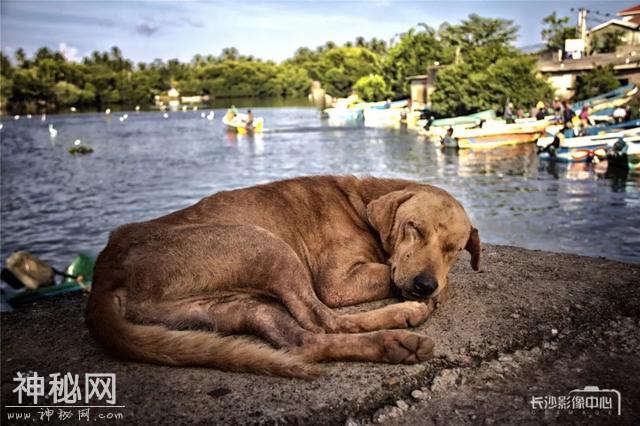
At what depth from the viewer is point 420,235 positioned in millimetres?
4559

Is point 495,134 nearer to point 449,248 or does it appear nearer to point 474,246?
point 474,246

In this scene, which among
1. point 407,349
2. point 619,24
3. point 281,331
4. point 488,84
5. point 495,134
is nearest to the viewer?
point 407,349

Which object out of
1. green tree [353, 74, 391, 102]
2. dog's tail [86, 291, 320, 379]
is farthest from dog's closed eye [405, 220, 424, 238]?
green tree [353, 74, 391, 102]

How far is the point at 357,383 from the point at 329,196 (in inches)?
81.7

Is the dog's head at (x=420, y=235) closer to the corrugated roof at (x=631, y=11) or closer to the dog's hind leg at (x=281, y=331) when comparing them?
the dog's hind leg at (x=281, y=331)

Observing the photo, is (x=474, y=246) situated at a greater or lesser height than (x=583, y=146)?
greater

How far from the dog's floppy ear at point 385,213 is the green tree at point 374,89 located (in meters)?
85.3

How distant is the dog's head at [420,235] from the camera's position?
4422 millimetres

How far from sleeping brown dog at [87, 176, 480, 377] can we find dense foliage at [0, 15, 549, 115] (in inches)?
1970

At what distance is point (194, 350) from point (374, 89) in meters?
90.7

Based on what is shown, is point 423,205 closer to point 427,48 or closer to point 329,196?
point 329,196

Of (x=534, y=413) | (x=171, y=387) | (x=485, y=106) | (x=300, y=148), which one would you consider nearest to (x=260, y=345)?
(x=171, y=387)

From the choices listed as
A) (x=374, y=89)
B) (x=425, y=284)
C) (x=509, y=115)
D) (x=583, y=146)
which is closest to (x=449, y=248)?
(x=425, y=284)

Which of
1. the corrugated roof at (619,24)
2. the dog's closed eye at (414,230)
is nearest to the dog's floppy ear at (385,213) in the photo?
the dog's closed eye at (414,230)
